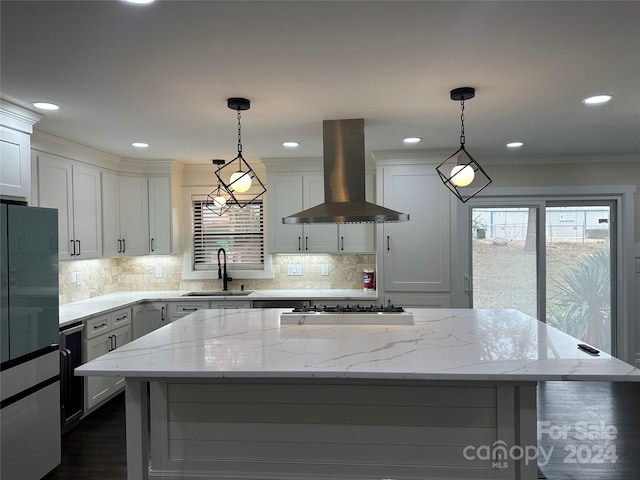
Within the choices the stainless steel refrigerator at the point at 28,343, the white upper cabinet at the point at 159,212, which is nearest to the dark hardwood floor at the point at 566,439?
the stainless steel refrigerator at the point at 28,343

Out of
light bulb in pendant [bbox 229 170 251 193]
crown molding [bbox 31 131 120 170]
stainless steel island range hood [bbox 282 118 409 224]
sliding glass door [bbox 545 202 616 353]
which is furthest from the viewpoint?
sliding glass door [bbox 545 202 616 353]

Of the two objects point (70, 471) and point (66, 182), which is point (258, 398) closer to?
point (70, 471)

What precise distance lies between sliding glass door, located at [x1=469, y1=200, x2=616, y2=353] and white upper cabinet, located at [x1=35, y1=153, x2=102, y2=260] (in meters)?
3.91

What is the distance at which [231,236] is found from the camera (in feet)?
17.2

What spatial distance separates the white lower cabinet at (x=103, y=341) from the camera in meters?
3.57

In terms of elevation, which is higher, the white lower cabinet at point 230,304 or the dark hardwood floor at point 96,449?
the white lower cabinet at point 230,304

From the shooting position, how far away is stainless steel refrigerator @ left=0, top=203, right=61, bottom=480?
242cm

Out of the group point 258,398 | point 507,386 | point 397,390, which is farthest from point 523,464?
point 258,398

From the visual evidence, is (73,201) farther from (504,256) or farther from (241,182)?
(504,256)

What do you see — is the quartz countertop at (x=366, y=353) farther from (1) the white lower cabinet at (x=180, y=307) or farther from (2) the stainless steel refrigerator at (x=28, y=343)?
(1) the white lower cabinet at (x=180, y=307)

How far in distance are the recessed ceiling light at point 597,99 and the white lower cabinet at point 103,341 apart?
4.04 meters

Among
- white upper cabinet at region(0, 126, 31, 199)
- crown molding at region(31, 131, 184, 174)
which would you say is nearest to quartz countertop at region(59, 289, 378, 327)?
white upper cabinet at region(0, 126, 31, 199)

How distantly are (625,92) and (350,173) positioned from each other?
5.87 ft

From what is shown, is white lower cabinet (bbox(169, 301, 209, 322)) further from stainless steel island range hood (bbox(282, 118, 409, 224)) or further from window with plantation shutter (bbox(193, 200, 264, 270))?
stainless steel island range hood (bbox(282, 118, 409, 224))
